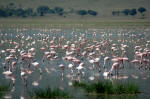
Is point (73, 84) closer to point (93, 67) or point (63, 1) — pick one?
point (93, 67)

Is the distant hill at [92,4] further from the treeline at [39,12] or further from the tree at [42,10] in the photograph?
the tree at [42,10]

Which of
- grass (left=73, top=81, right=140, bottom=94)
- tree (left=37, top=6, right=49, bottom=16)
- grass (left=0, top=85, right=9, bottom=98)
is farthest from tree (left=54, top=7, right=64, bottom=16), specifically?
grass (left=73, top=81, right=140, bottom=94)

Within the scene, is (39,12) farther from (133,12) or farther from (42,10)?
(133,12)

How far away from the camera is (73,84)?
48.6 ft

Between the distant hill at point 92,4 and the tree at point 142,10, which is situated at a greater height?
the distant hill at point 92,4

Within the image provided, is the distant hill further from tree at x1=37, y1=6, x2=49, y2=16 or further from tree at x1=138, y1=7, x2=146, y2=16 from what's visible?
tree at x1=37, y1=6, x2=49, y2=16

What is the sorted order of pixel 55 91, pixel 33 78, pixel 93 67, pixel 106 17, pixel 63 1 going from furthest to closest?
pixel 63 1 < pixel 106 17 < pixel 93 67 < pixel 33 78 < pixel 55 91

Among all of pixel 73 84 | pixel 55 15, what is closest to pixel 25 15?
pixel 55 15

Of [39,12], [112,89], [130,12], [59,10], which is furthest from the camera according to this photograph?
[39,12]

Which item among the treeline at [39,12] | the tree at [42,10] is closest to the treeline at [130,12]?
the treeline at [39,12]

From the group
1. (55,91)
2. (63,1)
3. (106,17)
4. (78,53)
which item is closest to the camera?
(55,91)

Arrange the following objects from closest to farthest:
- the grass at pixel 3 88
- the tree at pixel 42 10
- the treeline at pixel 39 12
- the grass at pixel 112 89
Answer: the grass at pixel 112 89 < the grass at pixel 3 88 < the treeline at pixel 39 12 < the tree at pixel 42 10

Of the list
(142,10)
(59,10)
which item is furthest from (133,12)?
(59,10)

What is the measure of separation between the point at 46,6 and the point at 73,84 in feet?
314
